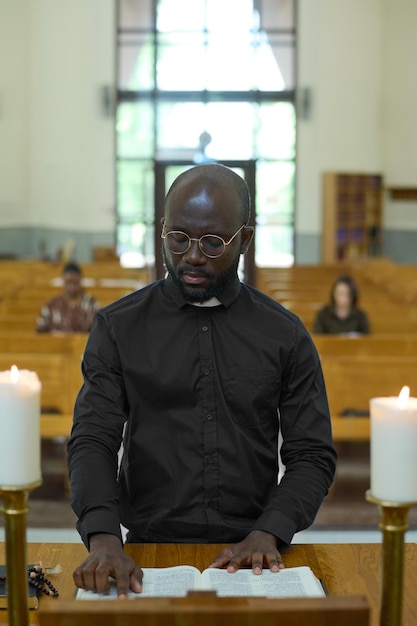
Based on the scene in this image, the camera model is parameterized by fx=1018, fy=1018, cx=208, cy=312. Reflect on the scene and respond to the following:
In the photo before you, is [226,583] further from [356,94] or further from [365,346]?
[356,94]

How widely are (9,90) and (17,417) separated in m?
19.1

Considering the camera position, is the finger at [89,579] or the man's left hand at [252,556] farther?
the man's left hand at [252,556]

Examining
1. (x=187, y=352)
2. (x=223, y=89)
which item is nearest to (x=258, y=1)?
(x=223, y=89)

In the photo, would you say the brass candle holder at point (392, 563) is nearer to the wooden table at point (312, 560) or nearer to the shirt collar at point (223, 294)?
the wooden table at point (312, 560)

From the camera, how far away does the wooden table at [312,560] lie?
5.70ft

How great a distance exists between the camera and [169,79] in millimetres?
19562

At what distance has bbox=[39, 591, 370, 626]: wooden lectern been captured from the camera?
1.14 meters

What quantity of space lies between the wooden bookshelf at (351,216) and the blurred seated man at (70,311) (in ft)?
36.1

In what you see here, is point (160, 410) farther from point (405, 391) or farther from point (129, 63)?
point (129, 63)

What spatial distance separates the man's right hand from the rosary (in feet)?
0.37

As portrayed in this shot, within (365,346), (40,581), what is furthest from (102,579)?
(365,346)

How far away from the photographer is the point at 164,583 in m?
1.65

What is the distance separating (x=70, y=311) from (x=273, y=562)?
249 inches

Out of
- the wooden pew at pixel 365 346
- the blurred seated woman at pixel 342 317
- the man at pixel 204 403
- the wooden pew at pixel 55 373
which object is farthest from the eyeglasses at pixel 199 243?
the blurred seated woman at pixel 342 317
